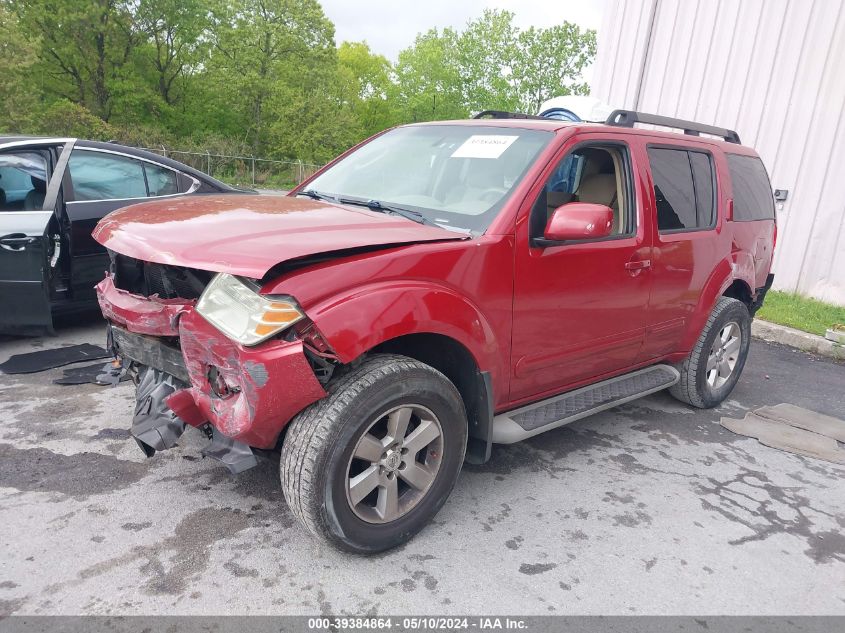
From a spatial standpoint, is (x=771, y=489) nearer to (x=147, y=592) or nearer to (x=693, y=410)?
(x=693, y=410)

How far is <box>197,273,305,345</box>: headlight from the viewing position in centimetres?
226

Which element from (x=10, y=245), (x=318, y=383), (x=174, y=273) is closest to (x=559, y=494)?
(x=318, y=383)

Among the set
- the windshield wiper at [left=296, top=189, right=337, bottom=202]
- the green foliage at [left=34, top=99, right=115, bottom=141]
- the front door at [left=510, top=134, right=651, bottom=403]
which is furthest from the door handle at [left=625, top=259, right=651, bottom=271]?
the green foliage at [left=34, top=99, right=115, bottom=141]

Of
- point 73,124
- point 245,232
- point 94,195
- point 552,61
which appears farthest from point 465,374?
point 552,61

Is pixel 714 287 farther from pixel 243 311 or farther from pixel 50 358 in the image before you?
pixel 50 358

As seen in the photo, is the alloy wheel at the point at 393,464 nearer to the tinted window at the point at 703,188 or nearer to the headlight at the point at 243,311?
the headlight at the point at 243,311

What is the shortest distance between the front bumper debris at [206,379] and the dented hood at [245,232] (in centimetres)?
25

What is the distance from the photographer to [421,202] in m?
3.23

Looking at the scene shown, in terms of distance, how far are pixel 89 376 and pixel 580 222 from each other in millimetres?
3440

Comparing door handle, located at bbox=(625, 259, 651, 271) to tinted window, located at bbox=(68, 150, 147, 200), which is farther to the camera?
tinted window, located at bbox=(68, 150, 147, 200)

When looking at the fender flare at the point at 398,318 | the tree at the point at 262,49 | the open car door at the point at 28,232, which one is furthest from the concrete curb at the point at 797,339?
the tree at the point at 262,49

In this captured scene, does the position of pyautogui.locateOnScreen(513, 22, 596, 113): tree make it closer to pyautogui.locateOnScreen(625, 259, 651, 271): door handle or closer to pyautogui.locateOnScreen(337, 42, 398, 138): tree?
pyautogui.locateOnScreen(337, 42, 398, 138): tree

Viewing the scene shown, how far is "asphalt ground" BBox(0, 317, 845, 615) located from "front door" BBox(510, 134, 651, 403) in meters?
0.60

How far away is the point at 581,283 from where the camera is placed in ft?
10.8
